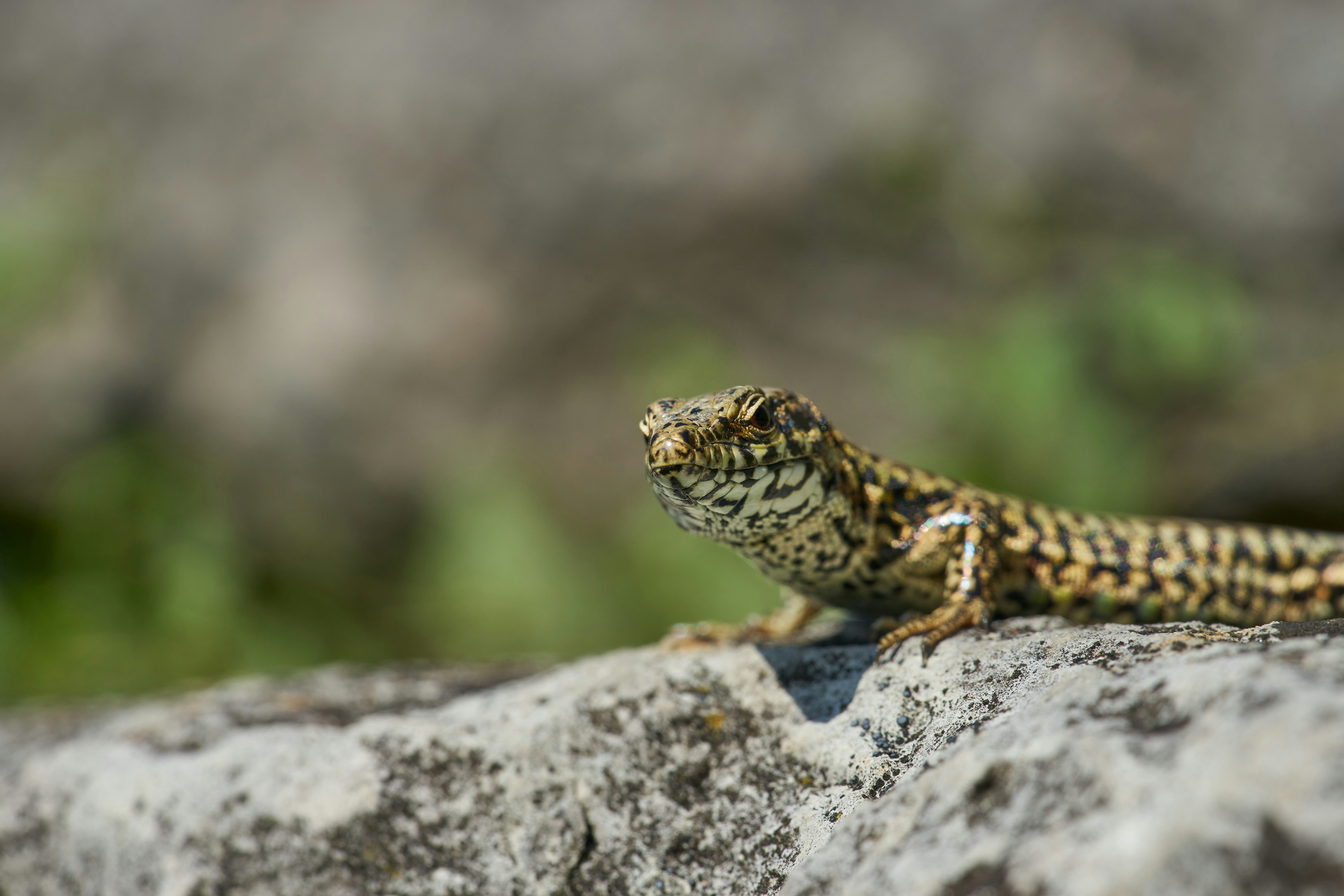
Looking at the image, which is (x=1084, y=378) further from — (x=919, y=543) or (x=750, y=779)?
(x=750, y=779)

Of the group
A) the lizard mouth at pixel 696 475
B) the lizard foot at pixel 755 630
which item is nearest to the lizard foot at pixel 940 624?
the lizard mouth at pixel 696 475

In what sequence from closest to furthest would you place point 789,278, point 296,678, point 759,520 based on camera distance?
point 759,520
point 296,678
point 789,278

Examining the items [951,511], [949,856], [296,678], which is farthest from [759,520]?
Answer: [296,678]

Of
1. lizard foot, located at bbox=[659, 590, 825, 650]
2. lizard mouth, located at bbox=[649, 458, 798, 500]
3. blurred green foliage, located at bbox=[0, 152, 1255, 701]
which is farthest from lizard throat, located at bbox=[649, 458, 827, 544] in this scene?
blurred green foliage, located at bbox=[0, 152, 1255, 701]

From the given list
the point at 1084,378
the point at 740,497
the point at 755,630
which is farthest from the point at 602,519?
the point at 740,497

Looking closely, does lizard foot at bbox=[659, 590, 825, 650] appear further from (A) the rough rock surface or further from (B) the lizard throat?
(B) the lizard throat

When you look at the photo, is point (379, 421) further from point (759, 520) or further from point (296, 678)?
point (759, 520)
